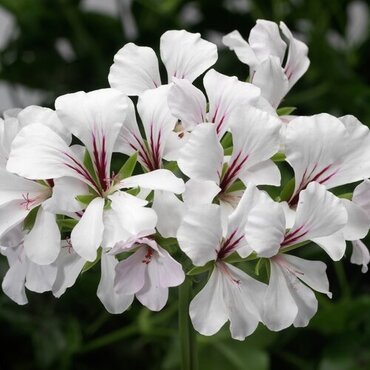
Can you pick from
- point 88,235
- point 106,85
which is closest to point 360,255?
point 88,235

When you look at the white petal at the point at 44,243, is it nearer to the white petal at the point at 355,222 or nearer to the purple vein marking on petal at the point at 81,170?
the purple vein marking on petal at the point at 81,170

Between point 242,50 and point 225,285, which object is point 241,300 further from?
point 242,50

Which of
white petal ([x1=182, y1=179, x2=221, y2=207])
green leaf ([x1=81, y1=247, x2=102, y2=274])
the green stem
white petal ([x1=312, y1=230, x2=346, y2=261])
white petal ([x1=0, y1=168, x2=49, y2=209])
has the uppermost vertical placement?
white petal ([x1=182, y1=179, x2=221, y2=207])

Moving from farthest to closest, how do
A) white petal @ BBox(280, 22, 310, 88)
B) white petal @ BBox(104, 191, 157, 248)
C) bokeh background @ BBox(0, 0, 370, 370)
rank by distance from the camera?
bokeh background @ BBox(0, 0, 370, 370) → white petal @ BBox(280, 22, 310, 88) → white petal @ BBox(104, 191, 157, 248)

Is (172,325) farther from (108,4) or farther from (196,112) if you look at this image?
(108,4)

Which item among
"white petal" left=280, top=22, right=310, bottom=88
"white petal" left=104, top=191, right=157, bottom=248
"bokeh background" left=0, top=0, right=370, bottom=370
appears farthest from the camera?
"bokeh background" left=0, top=0, right=370, bottom=370

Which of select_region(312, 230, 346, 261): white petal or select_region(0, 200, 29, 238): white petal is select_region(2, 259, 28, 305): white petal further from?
select_region(312, 230, 346, 261): white petal

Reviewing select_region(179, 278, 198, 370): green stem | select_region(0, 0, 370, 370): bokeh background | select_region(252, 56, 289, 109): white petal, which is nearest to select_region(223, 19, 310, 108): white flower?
select_region(252, 56, 289, 109): white petal

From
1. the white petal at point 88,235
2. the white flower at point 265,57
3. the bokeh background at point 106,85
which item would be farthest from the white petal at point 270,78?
the bokeh background at point 106,85
